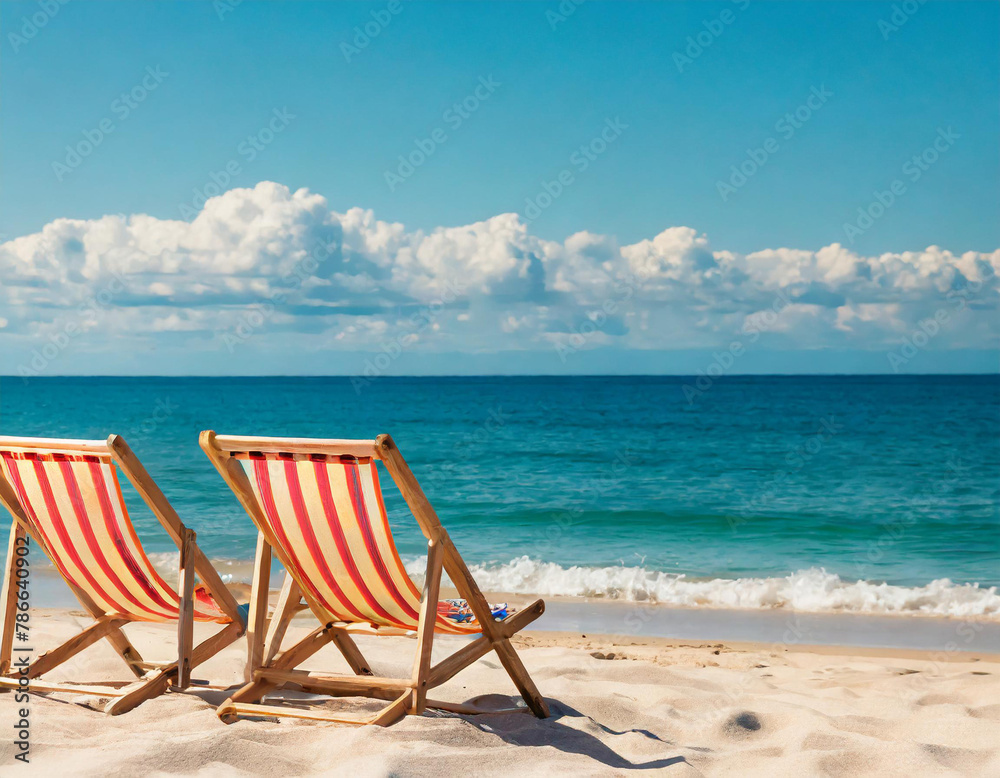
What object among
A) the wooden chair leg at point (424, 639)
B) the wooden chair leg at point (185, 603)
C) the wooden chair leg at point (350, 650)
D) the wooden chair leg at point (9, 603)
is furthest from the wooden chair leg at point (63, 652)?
the wooden chair leg at point (424, 639)

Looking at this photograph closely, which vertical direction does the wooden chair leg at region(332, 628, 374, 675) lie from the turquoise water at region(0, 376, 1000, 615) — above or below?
above

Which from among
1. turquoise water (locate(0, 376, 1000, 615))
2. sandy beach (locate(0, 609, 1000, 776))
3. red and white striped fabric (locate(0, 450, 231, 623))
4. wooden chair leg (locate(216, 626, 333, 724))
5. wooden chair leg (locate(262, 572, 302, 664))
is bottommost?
turquoise water (locate(0, 376, 1000, 615))

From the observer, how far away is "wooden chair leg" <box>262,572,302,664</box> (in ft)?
10.9

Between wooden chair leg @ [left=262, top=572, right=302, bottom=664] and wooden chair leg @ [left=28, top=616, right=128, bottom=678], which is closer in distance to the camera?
wooden chair leg @ [left=262, top=572, right=302, bottom=664]

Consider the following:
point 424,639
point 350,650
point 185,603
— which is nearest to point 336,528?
point 424,639

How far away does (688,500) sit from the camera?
554 inches

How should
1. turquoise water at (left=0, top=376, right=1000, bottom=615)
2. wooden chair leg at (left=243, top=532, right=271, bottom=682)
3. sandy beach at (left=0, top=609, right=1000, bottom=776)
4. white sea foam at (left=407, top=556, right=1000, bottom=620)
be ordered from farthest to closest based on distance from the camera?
1. turquoise water at (left=0, top=376, right=1000, bottom=615)
2. white sea foam at (left=407, top=556, right=1000, bottom=620)
3. wooden chair leg at (left=243, top=532, right=271, bottom=682)
4. sandy beach at (left=0, top=609, right=1000, bottom=776)

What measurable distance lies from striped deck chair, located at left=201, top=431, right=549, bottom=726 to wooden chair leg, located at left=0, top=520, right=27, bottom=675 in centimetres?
Result: 107

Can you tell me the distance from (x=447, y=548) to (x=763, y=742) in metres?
1.45

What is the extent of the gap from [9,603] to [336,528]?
1647 millimetres

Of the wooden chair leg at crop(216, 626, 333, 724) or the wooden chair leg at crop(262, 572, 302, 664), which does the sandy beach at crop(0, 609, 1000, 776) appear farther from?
the wooden chair leg at crop(262, 572, 302, 664)

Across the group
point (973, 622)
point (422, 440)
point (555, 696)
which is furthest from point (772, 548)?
point (422, 440)

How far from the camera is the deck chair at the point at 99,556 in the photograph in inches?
127

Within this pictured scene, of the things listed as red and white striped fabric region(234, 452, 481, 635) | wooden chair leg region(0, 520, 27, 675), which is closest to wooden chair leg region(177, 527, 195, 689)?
red and white striped fabric region(234, 452, 481, 635)
